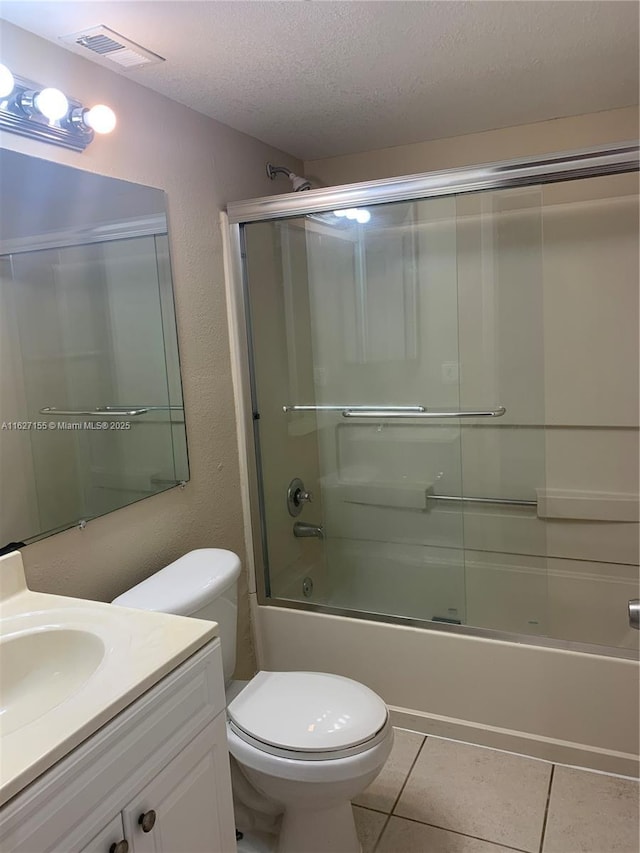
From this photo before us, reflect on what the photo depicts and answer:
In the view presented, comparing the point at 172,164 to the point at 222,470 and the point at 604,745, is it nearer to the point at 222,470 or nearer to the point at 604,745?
the point at 222,470

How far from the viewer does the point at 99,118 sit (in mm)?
1573

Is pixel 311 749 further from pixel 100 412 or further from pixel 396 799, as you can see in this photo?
pixel 100 412

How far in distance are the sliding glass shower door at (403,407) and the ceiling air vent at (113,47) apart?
2.61 feet

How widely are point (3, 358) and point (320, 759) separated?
122 centimetres

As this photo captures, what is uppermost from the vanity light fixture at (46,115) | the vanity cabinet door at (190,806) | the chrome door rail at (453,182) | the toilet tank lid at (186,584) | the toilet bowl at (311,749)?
the vanity light fixture at (46,115)

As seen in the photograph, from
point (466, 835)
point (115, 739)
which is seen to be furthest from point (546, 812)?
point (115, 739)

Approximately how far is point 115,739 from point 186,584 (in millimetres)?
695

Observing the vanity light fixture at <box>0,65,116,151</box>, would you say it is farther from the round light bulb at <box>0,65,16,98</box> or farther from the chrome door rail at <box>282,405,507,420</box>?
A: the chrome door rail at <box>282,405,507,420</box>

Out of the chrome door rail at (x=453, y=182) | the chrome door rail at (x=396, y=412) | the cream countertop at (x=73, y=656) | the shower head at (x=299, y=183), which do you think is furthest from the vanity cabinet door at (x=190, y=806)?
the shower head at (x=299, y=183)

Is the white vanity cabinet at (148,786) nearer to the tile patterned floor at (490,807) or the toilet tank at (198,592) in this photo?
the toilet tank at (198,592)

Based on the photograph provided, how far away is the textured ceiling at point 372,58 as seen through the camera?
4.85 feet

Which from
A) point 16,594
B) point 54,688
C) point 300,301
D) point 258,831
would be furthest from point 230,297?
point 258,831

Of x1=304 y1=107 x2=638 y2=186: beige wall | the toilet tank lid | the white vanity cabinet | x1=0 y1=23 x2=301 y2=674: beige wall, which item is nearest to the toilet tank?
the toilet tank lid

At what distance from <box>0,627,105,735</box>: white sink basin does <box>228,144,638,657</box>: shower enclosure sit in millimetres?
1187
